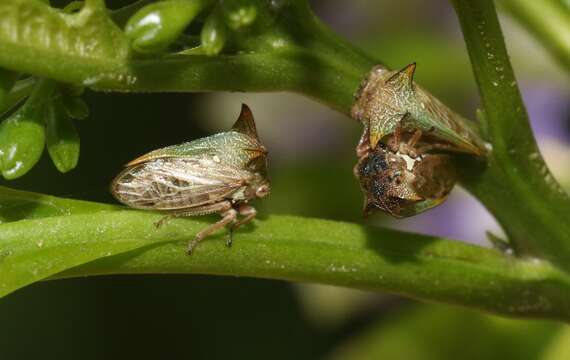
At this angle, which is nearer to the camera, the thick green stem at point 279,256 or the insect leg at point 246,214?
the thick green stem at point 279,256

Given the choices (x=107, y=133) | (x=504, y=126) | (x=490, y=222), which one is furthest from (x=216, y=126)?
(x=504, y=126)

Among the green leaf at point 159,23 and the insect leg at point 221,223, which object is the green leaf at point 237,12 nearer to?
the green leaf at point 159,23

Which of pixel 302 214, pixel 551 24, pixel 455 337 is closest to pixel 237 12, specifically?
pixel 551 24

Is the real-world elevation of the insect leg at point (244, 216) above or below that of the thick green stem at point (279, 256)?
above

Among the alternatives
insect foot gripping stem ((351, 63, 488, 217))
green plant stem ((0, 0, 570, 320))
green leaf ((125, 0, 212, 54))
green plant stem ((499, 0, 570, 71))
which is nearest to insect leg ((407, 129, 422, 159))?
insect foot gripping stem ((351, 63, 488, 217))

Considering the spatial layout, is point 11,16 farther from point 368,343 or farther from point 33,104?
point 368,343

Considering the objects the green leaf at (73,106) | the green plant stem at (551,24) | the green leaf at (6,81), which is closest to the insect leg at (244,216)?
the green leaf at (73,106)
